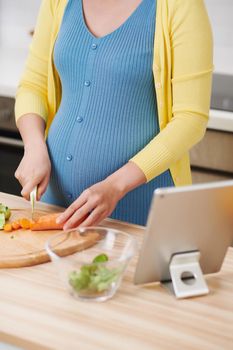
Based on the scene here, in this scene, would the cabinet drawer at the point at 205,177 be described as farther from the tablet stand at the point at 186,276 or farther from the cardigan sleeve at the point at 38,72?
the tablet stand at the point at 186,276

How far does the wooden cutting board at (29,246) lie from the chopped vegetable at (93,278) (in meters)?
0.15

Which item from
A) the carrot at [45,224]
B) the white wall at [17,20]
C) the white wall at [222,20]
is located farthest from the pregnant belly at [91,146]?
the white wall at [17,20]

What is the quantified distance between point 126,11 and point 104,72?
157 millimetres

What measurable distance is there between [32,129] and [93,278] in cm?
59

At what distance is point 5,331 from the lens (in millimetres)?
1213

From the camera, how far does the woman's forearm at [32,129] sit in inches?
70.0

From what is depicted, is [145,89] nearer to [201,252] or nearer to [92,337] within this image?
[201,252]

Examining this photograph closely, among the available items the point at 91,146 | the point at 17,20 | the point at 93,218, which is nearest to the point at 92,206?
the point at 93,218

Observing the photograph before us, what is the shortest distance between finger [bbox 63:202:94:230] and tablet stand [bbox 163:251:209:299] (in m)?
0.25

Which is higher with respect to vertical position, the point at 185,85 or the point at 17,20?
the point at 185,85

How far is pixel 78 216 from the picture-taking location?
155cm

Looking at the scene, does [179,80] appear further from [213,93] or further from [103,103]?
[213,93]

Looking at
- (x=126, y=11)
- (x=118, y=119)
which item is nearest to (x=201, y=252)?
(x=118, y=119)

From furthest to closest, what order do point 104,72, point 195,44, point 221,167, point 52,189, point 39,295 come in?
point 221,167
point 52,189
point 104,72
point 195,44
point 39,295
